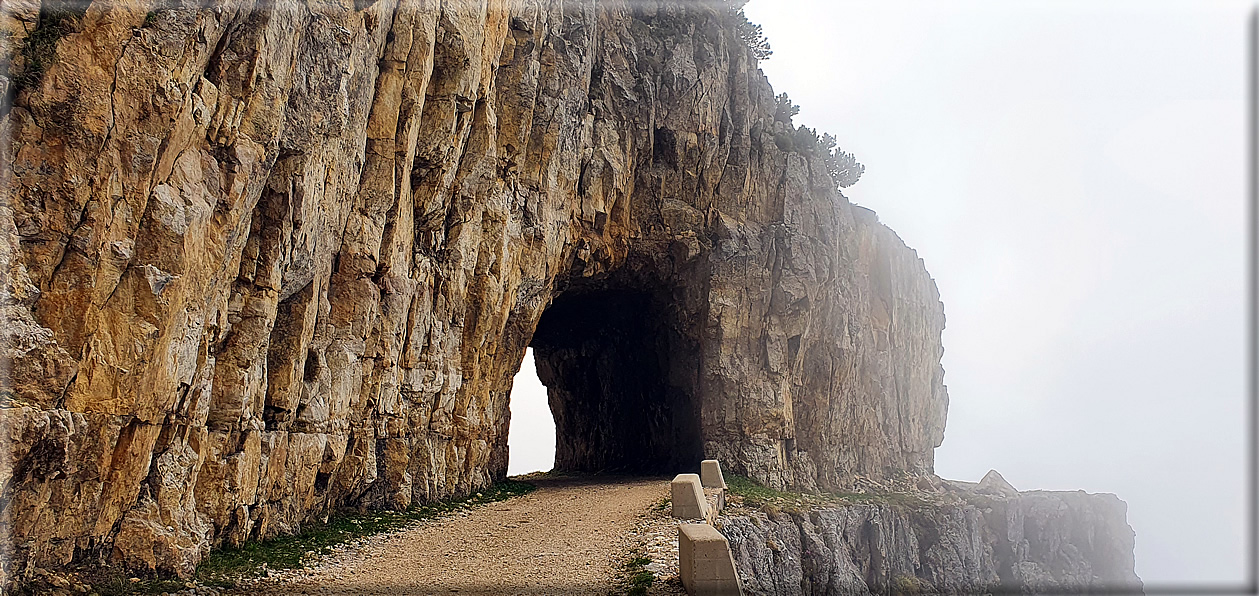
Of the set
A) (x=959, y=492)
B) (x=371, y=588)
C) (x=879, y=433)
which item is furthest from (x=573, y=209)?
(x=959, y=492)

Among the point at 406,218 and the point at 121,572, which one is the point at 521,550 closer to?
the point at 121,572

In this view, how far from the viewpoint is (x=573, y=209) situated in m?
27.8

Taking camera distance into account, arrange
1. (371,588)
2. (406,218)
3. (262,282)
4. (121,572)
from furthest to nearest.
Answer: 1. (406,218)
2. (262,282)
3. (371,588)
4. (121,572)

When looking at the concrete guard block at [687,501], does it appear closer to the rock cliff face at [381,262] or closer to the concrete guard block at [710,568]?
the concrete guard block at [710,568]

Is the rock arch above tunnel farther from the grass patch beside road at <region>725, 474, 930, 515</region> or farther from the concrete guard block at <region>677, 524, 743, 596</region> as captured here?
the concrete guard block at <region>677, 524, 743, 596</region>

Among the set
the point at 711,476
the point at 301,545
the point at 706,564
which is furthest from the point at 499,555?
the point at 711,476

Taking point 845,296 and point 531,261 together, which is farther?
point 845,296

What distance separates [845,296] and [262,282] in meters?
28.8

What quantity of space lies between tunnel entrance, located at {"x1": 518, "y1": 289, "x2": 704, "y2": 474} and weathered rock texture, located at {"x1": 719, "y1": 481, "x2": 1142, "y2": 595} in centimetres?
746

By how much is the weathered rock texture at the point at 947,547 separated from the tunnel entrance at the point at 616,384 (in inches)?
294

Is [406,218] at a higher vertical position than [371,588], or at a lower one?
higher

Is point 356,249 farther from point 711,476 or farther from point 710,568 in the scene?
point 711,476

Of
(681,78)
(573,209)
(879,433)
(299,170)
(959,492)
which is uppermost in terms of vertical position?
(681,78)

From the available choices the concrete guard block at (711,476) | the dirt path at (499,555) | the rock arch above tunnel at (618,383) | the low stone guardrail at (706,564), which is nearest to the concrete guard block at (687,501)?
the dirt path at (499,555)
